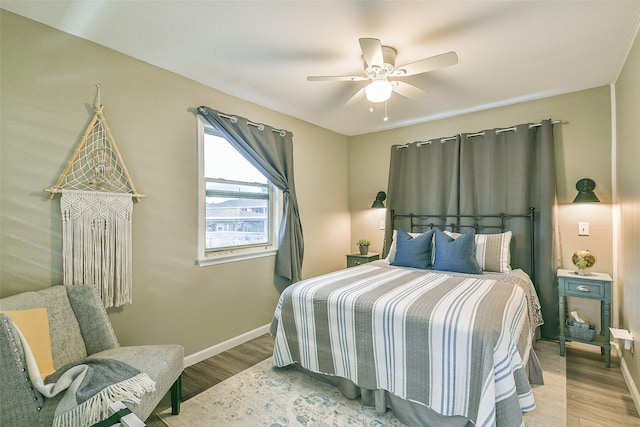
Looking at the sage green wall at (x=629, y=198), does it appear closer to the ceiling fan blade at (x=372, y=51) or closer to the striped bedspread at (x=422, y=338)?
the striped bedspread at (x=422, y=338)

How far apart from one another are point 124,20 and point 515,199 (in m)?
3.82

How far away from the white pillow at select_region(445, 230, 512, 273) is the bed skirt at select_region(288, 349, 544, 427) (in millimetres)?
869

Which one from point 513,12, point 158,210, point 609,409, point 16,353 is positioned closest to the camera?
point 16,353

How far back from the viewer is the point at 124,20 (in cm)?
194

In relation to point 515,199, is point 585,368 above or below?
below

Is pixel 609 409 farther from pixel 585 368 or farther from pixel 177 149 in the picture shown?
pixel 177 149

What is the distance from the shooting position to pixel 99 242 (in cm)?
216

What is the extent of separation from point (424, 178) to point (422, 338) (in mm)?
2616

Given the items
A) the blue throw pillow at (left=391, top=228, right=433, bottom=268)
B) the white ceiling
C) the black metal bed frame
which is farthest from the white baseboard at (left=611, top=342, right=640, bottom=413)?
the white ceiling

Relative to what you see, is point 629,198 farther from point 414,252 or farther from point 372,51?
point 372,51

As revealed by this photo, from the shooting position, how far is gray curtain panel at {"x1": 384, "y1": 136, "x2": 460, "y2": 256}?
376 centimetres

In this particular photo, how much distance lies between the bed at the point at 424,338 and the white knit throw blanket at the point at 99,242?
124 cm

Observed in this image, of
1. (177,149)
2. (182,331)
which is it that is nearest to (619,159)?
(177,149)

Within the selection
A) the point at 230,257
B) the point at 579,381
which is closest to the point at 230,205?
the point at 230,257
